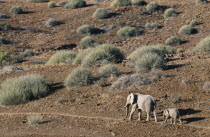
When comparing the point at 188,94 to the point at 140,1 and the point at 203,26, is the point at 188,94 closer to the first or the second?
the point at 203,26

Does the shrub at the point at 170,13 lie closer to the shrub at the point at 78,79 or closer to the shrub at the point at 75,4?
the shrub at the point at 75,4

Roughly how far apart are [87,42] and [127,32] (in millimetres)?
4507

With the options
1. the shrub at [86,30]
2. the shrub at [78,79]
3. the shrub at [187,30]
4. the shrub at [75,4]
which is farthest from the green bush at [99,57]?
the shrub at [75,4]

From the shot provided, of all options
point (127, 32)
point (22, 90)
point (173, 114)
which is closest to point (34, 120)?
point (22, 90)

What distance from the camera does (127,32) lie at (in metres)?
31.5

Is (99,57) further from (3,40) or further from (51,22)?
(51,22)

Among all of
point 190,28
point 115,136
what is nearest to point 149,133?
point 115,136

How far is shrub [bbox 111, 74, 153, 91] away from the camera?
572 inches

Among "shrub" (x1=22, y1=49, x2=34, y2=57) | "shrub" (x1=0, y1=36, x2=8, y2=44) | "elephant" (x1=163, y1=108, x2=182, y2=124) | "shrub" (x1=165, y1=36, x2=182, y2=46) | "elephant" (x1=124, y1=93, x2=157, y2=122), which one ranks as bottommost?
"elephant" (x1=163, y1=108, x2=182, y2=124)

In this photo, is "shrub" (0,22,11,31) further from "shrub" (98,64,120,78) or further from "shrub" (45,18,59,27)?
"shrub" (98,64,120,78)

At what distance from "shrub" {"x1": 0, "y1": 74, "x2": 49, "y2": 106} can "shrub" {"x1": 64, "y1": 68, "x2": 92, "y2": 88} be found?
1.10m

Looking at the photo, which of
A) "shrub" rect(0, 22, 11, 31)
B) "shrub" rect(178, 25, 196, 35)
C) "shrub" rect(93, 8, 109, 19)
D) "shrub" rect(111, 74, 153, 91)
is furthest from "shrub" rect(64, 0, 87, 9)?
"shrub" rect(111, 74, 153, 91)

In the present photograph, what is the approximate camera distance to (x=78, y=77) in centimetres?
1559

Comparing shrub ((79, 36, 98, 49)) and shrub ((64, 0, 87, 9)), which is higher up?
shrub ((64, 0, 87, 9))
